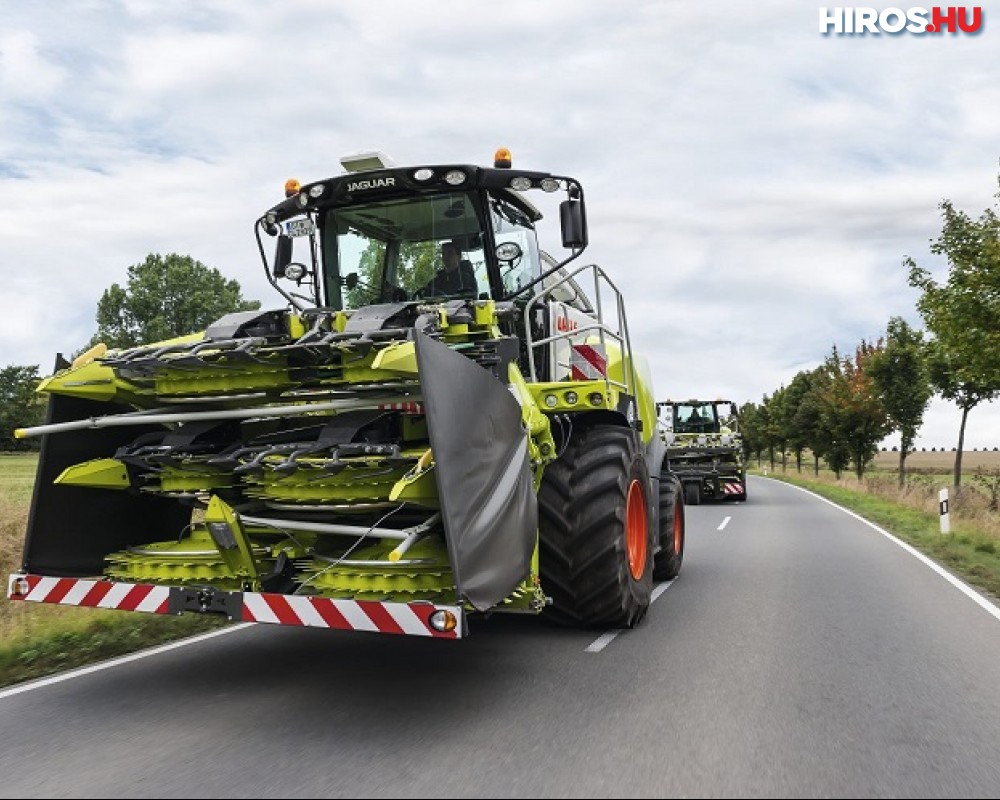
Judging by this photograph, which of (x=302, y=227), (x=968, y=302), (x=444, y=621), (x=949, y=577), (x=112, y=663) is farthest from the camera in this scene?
(x=968, y=302)

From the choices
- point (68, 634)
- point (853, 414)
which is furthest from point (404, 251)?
point (853, 414)

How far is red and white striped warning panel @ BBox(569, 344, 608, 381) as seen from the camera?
7.42 metres

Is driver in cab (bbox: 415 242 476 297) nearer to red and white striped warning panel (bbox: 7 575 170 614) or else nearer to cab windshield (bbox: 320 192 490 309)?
cab windshield (bbox: 320 192 490 309)

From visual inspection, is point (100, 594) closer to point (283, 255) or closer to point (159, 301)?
point (283, 255)

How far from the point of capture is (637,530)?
24.5 feet

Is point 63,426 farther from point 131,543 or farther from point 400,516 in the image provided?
point 400,516

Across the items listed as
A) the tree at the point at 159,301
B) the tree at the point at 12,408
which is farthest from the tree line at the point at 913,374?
the tree at the point at 12,408

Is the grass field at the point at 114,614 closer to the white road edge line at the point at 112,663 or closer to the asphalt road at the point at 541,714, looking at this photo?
the white road edge line at the point at 112,663

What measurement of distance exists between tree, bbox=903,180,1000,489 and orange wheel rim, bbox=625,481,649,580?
9702 mm

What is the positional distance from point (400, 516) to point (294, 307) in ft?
9.48

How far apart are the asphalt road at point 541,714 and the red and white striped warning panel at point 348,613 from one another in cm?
51

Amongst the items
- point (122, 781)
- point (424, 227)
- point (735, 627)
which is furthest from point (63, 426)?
point (735, 627)

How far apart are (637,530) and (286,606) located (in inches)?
137

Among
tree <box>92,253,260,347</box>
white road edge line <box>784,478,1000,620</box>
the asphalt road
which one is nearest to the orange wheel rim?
the asphalt road
